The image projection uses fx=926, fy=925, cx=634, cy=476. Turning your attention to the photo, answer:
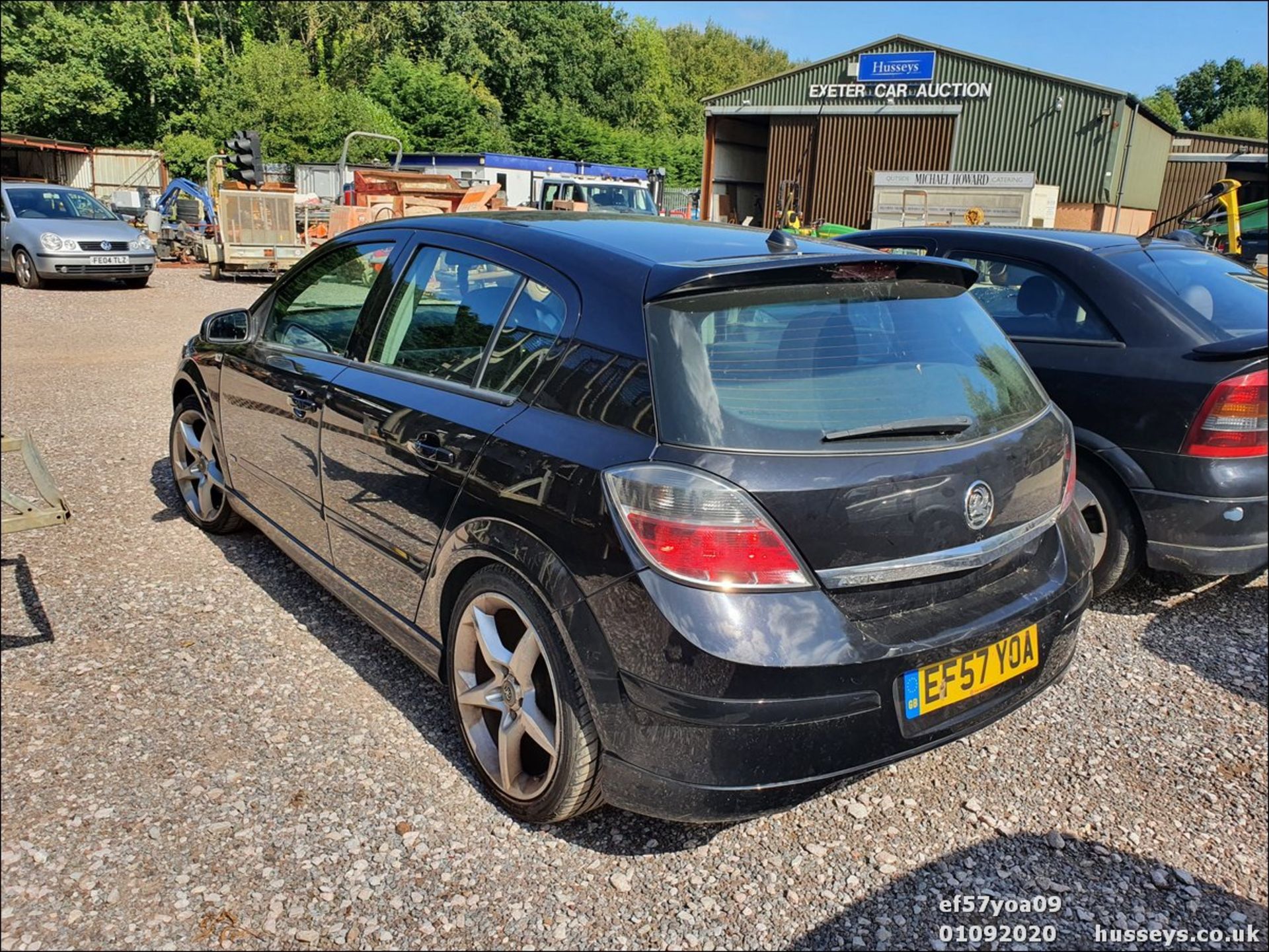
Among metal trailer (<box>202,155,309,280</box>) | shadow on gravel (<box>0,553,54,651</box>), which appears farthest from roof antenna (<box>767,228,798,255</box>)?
metal trailer (<box>202,155,309,280</box>)

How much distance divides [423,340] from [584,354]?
0.83 meters

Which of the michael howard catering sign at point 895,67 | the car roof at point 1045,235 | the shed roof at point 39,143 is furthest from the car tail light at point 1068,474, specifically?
the shed roof at point 39,143

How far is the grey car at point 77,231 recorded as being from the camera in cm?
991

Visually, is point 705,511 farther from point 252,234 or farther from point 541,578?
point 252,234

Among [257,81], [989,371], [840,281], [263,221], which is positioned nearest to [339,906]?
[840,281]

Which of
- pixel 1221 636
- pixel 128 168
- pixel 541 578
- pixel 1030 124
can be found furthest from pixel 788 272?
pixel 128 168

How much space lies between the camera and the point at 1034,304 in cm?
404

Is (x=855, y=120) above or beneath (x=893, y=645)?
above

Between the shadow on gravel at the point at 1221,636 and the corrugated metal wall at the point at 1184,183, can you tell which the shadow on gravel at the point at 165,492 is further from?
the corrugated metal wall at the point at 1184,183

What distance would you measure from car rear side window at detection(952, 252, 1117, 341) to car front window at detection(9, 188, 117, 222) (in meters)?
14.3

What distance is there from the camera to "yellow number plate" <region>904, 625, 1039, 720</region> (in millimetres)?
2223

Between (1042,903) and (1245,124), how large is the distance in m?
75.7

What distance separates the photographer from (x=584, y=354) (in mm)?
2391

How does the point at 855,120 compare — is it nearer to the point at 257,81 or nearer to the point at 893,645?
the point at 257,81
